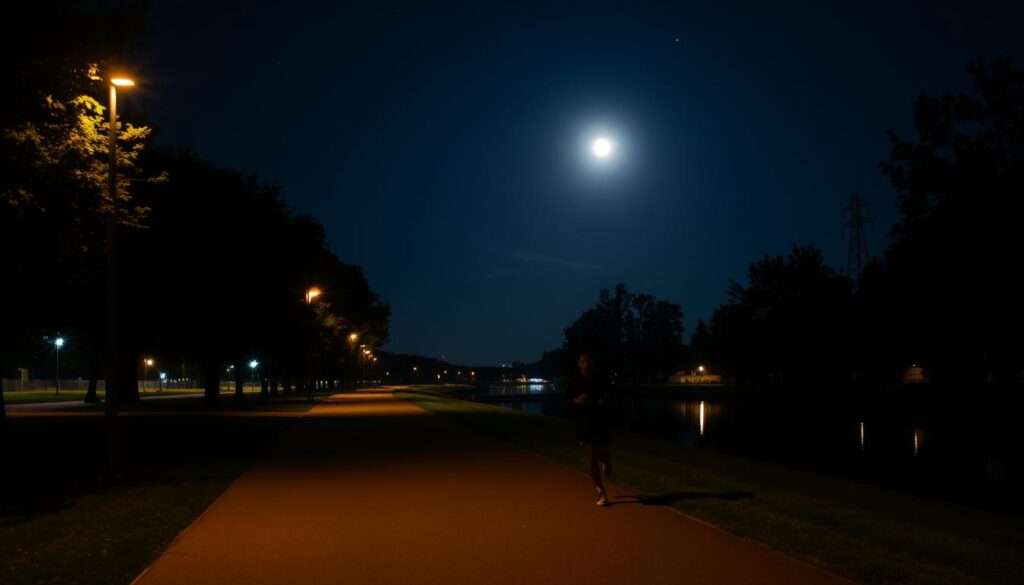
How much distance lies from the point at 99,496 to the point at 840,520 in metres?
10.0

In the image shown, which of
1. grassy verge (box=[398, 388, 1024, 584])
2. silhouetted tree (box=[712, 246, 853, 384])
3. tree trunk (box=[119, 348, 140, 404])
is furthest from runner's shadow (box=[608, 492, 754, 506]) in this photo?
silhouetted tree (box=[712, 246, 853, 384])

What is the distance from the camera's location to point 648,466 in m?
16.9

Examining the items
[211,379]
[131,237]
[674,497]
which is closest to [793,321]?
[211,379]

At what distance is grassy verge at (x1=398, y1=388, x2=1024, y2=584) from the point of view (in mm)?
8086

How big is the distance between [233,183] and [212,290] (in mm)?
7032

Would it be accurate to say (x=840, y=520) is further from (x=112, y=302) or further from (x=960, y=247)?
(x=960, y=247)

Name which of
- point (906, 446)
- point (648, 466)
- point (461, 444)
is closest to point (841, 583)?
point (648, 466)

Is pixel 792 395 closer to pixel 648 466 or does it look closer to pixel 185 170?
pixel 185 170

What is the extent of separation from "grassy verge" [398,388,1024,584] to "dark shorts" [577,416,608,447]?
1374 mm

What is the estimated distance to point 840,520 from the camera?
10.6 metres

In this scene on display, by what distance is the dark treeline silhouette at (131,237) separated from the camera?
1220 centimetres

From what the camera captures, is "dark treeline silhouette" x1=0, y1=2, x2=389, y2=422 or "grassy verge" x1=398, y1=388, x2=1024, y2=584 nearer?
"grassy verge" x1=398, y1=388, x2=1024, y2=584

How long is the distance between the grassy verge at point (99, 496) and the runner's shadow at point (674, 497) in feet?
18.7

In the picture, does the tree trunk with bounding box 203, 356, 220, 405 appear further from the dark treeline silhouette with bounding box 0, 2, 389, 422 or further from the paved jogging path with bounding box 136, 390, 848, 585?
the paved jogging path with bounding box 136, 390, 848, 585
